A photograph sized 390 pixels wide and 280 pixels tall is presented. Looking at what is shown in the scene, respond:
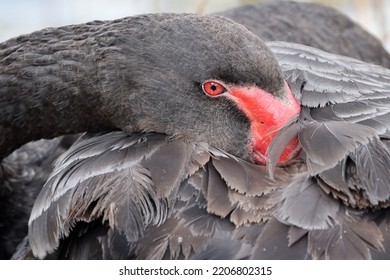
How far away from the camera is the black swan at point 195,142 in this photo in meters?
2.97

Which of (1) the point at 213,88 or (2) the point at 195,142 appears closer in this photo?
(2) the point at 195,142

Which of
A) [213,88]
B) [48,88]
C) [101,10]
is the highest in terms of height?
[213,88]

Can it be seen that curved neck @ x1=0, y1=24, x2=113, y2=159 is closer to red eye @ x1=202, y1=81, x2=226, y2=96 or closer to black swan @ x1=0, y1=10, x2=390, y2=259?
black swan @ x1=0, y1=10, x2=390, y2=259

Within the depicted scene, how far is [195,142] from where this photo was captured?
343cm

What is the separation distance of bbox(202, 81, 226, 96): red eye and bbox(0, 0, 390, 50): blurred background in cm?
388

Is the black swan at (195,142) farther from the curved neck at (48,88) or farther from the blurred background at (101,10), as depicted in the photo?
the blurred background at (101,10)

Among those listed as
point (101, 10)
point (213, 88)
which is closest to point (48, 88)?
point (213, 88)

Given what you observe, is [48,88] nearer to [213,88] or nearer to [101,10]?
[213,88]

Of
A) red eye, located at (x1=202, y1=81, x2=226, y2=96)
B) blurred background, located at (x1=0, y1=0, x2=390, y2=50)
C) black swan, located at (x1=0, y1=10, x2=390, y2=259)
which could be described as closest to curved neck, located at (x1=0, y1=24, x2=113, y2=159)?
black swan, located at (x1=0, y1=10, x2=390, y2=259)

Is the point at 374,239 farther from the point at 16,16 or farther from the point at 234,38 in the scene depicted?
the point at 16,16

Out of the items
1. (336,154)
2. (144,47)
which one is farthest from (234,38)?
(336,154)

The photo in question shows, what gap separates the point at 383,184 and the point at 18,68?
1764 millimetres

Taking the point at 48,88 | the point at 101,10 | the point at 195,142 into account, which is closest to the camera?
the point at 195,142

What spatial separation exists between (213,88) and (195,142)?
0.91 ft
